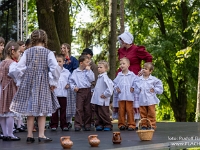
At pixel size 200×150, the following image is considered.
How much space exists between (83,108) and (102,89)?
59cm

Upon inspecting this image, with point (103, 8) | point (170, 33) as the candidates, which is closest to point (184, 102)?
point (170, 33)

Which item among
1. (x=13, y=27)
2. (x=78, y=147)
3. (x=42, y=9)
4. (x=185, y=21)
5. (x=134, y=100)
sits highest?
(x=185, y=21)

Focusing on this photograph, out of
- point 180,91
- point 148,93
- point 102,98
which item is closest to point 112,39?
point 102,98

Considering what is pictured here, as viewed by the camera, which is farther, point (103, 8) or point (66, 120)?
point (103, 8)

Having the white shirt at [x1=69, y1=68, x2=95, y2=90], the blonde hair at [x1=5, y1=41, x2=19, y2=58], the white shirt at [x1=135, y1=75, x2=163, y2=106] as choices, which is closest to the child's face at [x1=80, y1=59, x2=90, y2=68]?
the white shirt at [x1=69, y1=68, x2=95, y2=90]

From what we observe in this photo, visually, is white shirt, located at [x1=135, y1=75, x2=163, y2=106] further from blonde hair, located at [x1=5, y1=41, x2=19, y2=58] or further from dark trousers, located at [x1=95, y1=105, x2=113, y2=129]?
blonde hair, located at [x1=5, y1=41, x2=19, y2=58]

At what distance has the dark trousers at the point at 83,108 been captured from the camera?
1062cm

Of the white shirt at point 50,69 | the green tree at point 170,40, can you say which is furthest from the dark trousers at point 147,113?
the green tree at point 170,40

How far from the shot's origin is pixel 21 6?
13070mm

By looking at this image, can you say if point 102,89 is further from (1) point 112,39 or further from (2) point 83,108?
(1) point 112,39

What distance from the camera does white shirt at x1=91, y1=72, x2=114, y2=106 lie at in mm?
10484

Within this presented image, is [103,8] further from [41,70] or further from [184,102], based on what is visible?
[41,70]

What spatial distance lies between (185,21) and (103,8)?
7568mm

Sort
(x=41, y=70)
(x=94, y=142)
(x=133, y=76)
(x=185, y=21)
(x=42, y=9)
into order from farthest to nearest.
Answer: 1. (x=185, y=21)
2. (x=42, y=9)
3. (x=133, y=76)
4. (x=41, y=70)
5. (x=94, y=142)
